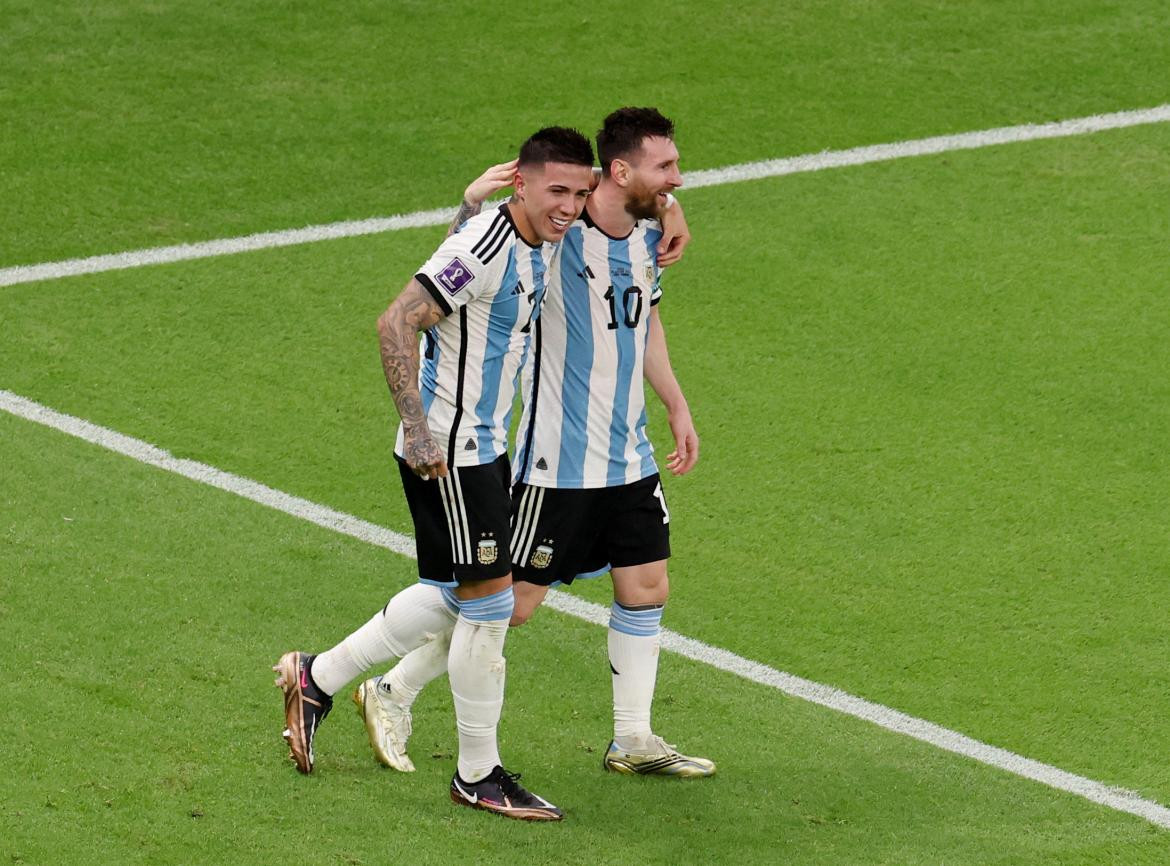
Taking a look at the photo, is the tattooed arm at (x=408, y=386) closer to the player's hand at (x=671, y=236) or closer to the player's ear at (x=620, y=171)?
the player's ear at (x=620, y=171)

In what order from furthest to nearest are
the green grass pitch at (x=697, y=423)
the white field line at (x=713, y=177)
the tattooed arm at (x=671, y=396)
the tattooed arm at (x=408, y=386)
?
the white field line at (x=713, y=177)
the tattooed arm at (x=671, y=396)
the green grass pitch at (x=697, y=423)
the tattooed arm at (x=408, y=386)

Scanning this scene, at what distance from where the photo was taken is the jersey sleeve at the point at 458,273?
Result: 5.19 m

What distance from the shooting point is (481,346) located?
210 inches

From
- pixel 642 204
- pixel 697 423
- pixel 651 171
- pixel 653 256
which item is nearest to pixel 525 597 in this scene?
pixel 653 256

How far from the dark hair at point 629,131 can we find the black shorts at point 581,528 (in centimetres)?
101

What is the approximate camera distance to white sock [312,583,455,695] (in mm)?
5691

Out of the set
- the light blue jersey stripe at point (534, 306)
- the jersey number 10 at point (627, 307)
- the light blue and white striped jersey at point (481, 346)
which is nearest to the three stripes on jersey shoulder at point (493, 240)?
the light blue and white striped jersey at point (481, 346)

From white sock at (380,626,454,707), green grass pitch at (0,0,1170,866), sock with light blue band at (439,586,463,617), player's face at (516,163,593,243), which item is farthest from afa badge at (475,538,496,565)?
player's face at (516,163,593,243)

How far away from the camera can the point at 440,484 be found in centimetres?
535

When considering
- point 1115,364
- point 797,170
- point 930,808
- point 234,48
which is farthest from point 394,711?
point 234,48

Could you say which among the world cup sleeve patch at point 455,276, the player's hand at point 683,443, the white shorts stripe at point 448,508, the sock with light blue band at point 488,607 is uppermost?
the world cup sleeve patch at point 455,276

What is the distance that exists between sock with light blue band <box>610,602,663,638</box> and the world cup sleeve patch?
1.26 m

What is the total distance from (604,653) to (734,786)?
1007 mm

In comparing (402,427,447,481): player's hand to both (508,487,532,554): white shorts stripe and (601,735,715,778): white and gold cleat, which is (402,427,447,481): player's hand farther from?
(601,735,715,778): white and gold cleat
